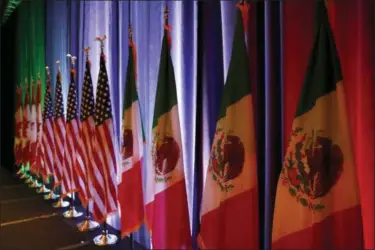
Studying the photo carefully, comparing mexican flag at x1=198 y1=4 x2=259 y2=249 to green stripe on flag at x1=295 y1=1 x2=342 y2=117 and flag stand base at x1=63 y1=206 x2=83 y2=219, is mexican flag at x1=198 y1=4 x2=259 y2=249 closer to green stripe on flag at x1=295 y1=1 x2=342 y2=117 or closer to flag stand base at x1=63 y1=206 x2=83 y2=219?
green stripe on flag at x1=295 y1=1 x2=342 y2=117

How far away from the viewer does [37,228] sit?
3572 mm

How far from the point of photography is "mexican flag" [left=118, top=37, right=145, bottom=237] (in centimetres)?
263

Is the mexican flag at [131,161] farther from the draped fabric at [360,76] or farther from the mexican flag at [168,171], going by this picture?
the draped fabric at [360,76]

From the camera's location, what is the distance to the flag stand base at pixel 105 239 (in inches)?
120

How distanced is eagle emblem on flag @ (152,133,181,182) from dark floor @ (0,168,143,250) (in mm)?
1081

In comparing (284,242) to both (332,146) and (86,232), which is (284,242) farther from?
(86,232)

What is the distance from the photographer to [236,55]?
1.85 m

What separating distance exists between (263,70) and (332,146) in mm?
668

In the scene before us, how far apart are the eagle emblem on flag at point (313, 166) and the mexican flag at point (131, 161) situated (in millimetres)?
1381

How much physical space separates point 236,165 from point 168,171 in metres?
0.57

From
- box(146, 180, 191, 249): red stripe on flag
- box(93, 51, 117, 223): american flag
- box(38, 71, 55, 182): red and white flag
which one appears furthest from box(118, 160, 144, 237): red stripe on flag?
box(38, 71, 55, 182): red and white flag

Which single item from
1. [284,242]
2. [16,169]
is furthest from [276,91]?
[16,169]

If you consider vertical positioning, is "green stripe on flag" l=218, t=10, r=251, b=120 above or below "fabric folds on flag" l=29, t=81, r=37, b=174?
above

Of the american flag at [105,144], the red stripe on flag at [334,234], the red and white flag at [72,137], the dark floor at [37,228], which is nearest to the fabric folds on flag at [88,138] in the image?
the american flag at [105,144]
